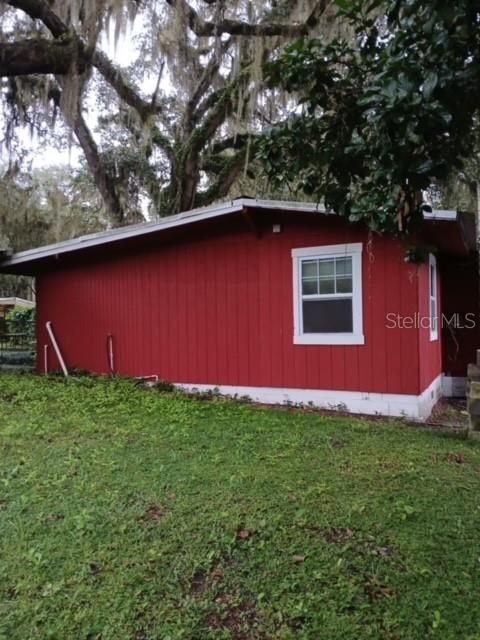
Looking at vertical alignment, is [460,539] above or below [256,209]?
below

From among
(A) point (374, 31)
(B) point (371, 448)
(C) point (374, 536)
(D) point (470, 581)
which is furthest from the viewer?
(B) point (371, 448)

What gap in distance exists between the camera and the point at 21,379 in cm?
778

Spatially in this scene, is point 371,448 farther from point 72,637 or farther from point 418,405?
point 72,637

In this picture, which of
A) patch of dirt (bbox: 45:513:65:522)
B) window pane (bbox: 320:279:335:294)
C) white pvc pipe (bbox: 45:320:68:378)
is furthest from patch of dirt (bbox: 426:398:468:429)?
white pvc pipe (bbox: 45:320:68:378)

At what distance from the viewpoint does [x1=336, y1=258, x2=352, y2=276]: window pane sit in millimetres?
6273

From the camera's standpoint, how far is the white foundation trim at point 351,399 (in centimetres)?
595

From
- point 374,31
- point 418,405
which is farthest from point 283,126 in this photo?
point 418,405

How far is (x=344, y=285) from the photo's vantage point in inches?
250

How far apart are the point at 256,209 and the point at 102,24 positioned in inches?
195

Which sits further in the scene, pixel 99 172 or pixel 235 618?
pixel 99 172

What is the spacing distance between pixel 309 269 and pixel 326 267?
Answer: 241 mm

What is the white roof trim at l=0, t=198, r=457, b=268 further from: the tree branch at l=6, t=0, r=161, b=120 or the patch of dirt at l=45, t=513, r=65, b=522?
the patch of dirt at l=45, t=513, r=65, b=522

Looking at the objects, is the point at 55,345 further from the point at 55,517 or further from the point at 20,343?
the point at 20,343

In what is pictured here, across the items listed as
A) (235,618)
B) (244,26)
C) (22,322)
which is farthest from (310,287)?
(22,322)
